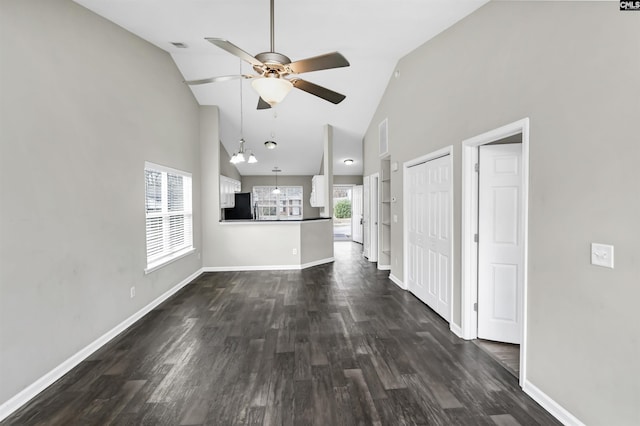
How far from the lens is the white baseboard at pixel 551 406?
77.0 inches

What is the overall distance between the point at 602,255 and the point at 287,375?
2.28 m

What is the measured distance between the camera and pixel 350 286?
525 cm

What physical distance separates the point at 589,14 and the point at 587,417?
7.69 feet

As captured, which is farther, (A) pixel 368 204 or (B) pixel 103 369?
(A) pixel 368 204

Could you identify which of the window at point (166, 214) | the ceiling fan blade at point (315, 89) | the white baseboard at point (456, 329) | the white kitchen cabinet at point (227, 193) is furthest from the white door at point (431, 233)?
the white kitchen cabinet at point (227, 193)

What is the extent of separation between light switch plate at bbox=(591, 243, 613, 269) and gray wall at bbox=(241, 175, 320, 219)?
920 centimetres

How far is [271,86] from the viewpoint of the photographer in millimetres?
2459

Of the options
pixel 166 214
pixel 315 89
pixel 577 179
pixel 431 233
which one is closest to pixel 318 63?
pixel 315 89

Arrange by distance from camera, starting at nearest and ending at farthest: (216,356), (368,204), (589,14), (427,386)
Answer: (589,14) < (427,386) < (216,356) < (368,204)

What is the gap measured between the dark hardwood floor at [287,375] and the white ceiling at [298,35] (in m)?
2.57

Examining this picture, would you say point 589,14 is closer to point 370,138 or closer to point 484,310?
point 484,310

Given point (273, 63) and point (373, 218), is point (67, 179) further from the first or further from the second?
point (373, 218)

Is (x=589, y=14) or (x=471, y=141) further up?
(x=589, y=14)

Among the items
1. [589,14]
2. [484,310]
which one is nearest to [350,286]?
[484,310]
